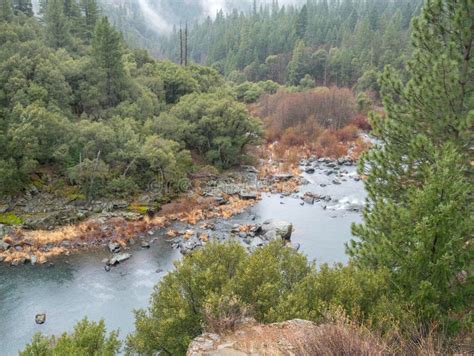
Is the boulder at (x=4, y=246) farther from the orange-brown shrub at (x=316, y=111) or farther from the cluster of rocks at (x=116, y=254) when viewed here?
the orange-brown shrub at (x=316, y=111)

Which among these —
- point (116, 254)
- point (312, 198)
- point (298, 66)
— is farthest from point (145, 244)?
point (298, 66)

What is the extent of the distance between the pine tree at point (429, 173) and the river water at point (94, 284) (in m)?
12.5

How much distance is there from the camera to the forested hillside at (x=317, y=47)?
79.4 meters

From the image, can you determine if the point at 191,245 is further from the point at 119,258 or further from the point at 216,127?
the point at 216,127

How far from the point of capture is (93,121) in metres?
38.7

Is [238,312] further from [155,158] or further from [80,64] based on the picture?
[80,64]

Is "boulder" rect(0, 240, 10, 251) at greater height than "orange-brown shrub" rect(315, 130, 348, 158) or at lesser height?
lesser

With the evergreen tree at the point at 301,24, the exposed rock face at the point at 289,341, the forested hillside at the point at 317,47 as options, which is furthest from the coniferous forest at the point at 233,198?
the evergreen tree at the point at 301,24

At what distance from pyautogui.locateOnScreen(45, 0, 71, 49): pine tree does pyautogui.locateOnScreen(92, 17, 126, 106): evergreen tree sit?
944 centimetres

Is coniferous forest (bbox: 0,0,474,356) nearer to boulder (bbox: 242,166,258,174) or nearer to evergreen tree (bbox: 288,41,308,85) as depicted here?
boulder (bbox: 242,166,258,174)

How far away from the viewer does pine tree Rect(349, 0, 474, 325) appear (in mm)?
9617

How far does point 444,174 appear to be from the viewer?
9.62 metres

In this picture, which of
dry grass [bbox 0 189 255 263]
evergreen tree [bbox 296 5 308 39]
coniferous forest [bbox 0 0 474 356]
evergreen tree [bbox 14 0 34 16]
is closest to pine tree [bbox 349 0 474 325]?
coniferous forest [bbox 0 0 474 356]

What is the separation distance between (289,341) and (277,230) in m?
20.2
